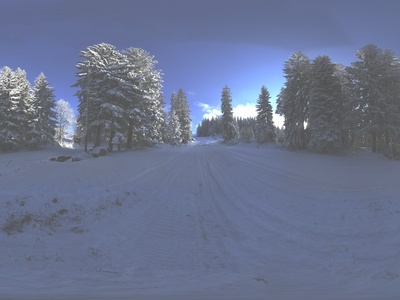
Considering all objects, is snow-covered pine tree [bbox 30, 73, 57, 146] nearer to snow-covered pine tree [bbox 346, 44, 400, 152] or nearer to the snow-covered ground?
the snow-covered ground

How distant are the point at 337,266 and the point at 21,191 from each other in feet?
35.1

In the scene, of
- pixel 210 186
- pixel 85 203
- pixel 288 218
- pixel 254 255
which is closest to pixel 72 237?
pixel 85 203

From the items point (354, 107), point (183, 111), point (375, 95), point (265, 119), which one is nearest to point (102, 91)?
point (354, 107)

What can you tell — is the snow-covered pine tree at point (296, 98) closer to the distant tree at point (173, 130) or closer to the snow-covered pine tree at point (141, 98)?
the snow-covered pine tree at point (141, 98)

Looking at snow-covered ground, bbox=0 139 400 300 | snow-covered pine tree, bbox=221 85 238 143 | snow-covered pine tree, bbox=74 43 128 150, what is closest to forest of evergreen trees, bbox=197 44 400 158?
snow-covered ground, bbox=0 139 400 300

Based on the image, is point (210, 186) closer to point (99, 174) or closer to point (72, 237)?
point (99, 174)

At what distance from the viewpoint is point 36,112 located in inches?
→ 1469

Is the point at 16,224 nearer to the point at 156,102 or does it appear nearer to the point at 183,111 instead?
the point at 156,102

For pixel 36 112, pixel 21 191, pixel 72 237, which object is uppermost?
pixel 36 112

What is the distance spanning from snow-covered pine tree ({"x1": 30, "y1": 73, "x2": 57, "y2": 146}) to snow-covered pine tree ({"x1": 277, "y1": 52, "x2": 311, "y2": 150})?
29.6 m

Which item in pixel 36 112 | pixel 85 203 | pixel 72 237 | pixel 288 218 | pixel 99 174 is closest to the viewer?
pixel 72 237

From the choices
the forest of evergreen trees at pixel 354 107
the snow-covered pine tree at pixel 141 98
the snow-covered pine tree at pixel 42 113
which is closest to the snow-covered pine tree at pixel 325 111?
the forest of evergreen trees at pixel 354 107

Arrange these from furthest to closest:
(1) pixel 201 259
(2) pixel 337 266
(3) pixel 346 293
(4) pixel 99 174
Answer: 1. (4) pixel 99 174
2. (1) pixel 201 259
3. (2) pixel 337 266
4. (3) pixel 346 293

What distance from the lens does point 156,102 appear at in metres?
33.4
